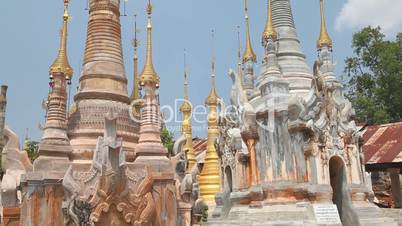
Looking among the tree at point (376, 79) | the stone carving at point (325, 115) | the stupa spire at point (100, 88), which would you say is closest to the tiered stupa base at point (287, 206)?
the stone carving at point (325, 115)

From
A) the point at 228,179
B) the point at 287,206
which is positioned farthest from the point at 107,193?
the point at 228,179

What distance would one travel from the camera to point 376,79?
30672 mm

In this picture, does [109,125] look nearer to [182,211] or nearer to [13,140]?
[182,211]

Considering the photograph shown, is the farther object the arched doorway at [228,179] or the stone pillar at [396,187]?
the stone pillar at [396,187]

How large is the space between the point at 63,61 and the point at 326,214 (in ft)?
30.1

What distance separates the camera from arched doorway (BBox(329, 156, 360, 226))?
13461 mm

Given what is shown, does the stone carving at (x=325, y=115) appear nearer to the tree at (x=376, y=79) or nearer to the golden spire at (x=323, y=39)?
the golden spire at (x=323, y=39)

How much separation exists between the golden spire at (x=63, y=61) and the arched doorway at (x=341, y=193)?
8.64 metres

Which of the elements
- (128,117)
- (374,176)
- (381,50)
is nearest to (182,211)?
(128,117)

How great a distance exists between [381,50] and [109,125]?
2308 cm

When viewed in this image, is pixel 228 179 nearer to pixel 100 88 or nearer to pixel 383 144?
pixel 100 88

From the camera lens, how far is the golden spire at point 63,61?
575 inches

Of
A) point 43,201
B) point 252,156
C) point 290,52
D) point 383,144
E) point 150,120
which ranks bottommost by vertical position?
point 43,201

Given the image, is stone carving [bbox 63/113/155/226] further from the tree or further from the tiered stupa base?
the tree
